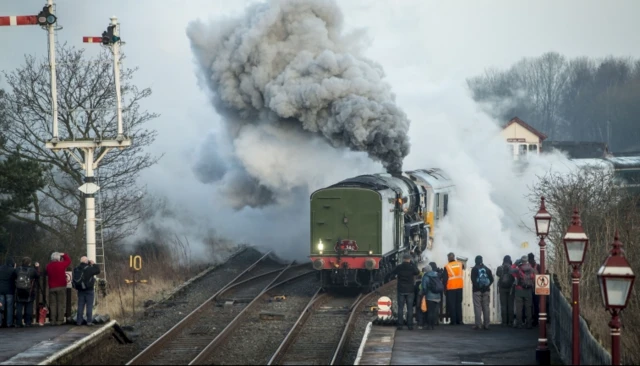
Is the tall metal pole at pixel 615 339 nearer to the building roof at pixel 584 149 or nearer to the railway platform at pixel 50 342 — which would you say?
the railway platform at pixel 50 342

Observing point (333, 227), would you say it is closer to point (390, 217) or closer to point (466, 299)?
point (390, 217)

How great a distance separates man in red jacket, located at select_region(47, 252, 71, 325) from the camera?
59.7 feet

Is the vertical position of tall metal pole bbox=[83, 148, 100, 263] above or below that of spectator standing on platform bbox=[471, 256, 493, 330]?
above

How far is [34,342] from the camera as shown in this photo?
16.3 m

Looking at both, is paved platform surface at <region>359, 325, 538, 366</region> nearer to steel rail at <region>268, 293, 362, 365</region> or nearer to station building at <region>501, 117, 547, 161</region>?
steel rail at <region>268, 293, 362, 365</region>

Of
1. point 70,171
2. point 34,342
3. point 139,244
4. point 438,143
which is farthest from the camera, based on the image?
point 438,143

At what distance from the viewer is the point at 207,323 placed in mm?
19984

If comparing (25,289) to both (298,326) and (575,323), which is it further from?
(575,323)

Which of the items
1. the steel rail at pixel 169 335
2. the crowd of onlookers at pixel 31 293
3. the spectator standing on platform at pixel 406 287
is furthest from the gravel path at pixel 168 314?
the spectator standing on platform at pixel 406 287

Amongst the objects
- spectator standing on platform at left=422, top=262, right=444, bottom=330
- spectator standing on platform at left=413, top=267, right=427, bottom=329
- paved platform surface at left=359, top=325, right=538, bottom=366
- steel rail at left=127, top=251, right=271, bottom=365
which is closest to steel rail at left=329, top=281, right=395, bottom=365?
paved platform surface at left=359, top=325, right=538, bottom=366

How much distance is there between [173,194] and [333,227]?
15.0m

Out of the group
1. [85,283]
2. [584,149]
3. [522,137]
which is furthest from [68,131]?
[522,137]

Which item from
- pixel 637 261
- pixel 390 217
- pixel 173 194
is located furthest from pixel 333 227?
pixel 173 194

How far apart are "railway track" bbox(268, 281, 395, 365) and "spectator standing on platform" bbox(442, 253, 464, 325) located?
6.69 ft
